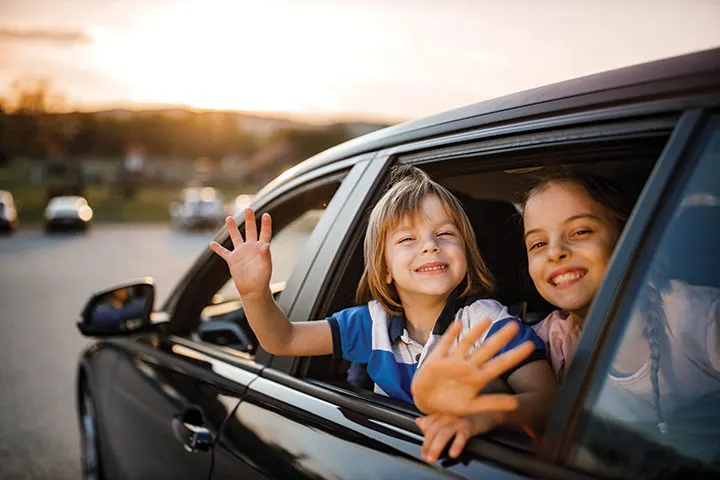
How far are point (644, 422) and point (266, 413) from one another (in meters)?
1.02

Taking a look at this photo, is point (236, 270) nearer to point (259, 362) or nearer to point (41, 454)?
point (259, 362)

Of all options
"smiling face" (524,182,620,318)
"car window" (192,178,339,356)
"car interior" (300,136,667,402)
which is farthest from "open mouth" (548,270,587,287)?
"car window" (192,178,339,356)

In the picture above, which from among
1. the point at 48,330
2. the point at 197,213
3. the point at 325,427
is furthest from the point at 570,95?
the point at 197,213

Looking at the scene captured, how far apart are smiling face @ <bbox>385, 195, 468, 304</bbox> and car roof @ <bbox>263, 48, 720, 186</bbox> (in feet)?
0.65

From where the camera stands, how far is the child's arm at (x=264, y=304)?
191cm

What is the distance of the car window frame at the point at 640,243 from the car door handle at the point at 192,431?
3.83 feet

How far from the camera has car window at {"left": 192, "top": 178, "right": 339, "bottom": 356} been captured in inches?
90.1

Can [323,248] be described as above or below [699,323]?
below

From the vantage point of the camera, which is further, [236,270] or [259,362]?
[259,362]

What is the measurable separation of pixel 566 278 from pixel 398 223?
1.45ft

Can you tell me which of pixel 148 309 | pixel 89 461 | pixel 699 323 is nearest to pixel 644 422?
pixel 699 323

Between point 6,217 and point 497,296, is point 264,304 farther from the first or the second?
point 6,217

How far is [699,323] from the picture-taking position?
126cm

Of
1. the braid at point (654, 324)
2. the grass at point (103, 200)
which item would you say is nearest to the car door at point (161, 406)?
the braid at point (654, 324)
